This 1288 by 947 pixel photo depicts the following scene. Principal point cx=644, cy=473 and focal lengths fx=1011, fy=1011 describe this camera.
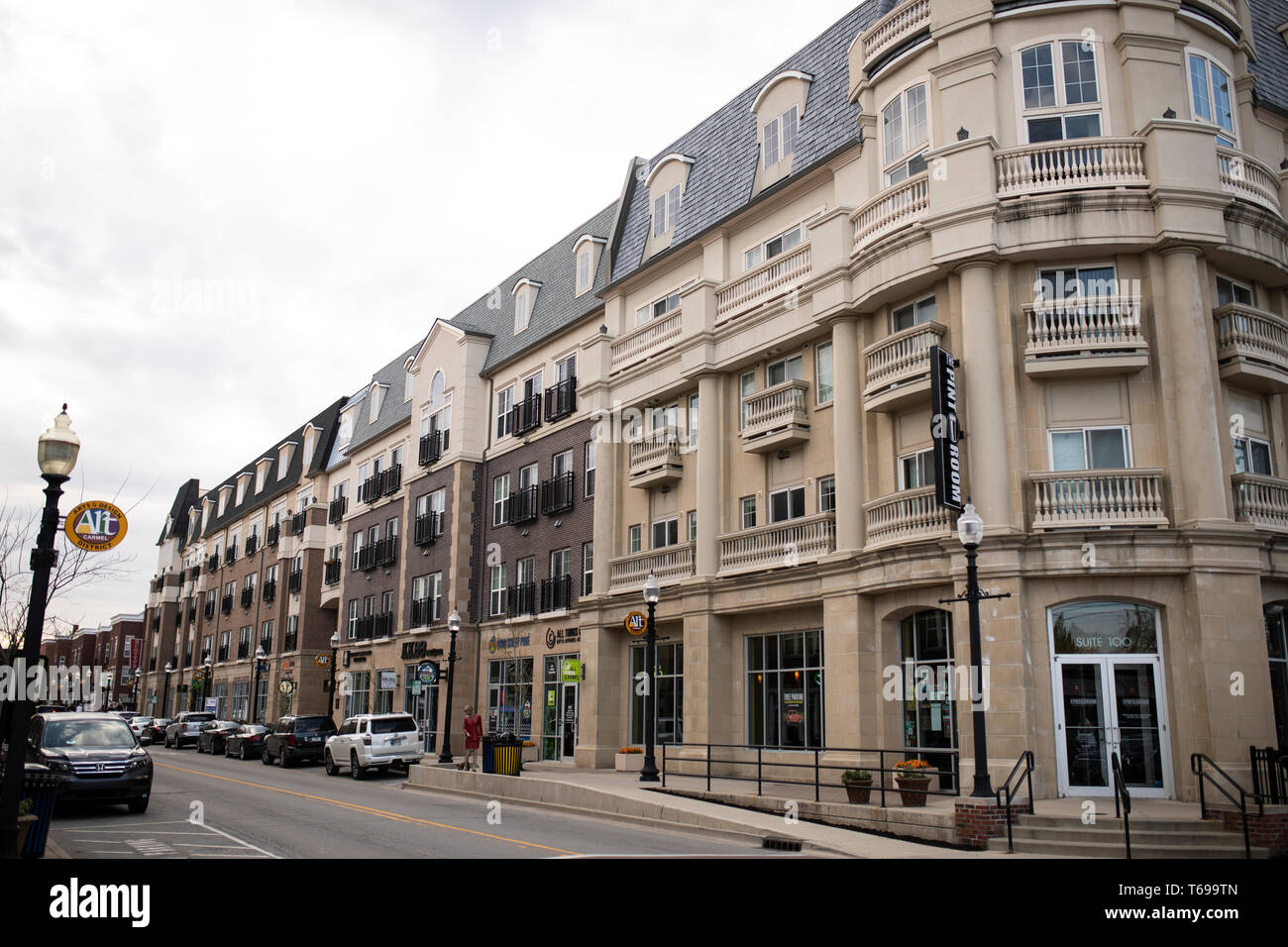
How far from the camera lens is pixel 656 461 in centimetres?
2900

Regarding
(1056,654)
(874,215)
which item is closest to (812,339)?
(874,215)

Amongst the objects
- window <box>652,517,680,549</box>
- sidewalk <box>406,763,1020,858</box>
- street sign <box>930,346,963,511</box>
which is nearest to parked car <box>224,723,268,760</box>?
sidewalk <box>406,763,1020,858</box>

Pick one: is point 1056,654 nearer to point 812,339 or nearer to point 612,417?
point 812,339

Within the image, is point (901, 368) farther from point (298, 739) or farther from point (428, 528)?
point (428, 528)

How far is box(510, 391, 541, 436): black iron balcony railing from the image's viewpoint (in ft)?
121

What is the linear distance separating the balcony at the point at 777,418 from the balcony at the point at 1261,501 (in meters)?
9.20

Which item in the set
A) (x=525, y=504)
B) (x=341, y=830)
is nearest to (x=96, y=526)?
(x=341, y=830)

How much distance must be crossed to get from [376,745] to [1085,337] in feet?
73.6

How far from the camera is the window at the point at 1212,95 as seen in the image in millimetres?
20750

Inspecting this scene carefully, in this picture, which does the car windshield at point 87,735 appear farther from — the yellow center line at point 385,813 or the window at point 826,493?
the window at point 826,493

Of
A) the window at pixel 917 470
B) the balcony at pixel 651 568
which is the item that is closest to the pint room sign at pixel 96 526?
the window at pixel 917 470
